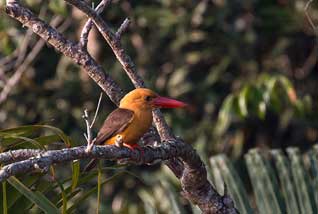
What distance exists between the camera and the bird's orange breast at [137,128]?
10.9 feet

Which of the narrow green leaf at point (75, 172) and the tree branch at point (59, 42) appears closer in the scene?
the narrow green leaf at point (75, 172)

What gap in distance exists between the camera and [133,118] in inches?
136

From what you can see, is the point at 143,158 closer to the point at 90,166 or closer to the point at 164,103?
the point at 90,166

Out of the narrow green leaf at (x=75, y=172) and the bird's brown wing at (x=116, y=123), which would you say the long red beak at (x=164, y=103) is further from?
the narrow green leaf at (x=75, y=172)

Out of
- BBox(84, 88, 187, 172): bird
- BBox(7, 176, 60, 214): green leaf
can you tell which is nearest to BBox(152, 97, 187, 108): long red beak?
BBox(84, 88, 187, 172): bird

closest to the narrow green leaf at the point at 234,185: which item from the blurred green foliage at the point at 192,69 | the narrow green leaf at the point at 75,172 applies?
the narrow green leaf at the point at 75,172

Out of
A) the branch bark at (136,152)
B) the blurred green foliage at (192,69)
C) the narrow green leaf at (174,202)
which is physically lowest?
the blurred green foliage at (192,69)

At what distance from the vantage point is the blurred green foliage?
6.64 m

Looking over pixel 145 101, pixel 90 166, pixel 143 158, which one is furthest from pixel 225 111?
pixel 143 158

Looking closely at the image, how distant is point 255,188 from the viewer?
11.1 ft

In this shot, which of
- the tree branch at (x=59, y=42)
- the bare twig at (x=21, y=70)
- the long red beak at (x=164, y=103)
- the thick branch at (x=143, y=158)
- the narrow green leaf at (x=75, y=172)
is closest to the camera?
the thick branch at (x=143, y=158)

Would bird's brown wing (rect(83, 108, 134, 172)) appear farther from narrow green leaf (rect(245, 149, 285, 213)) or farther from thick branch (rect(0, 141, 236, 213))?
thick branch (rect(0, 141, 236, 213))

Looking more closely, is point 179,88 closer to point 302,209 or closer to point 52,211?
point 302,209

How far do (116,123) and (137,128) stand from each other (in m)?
0.11
